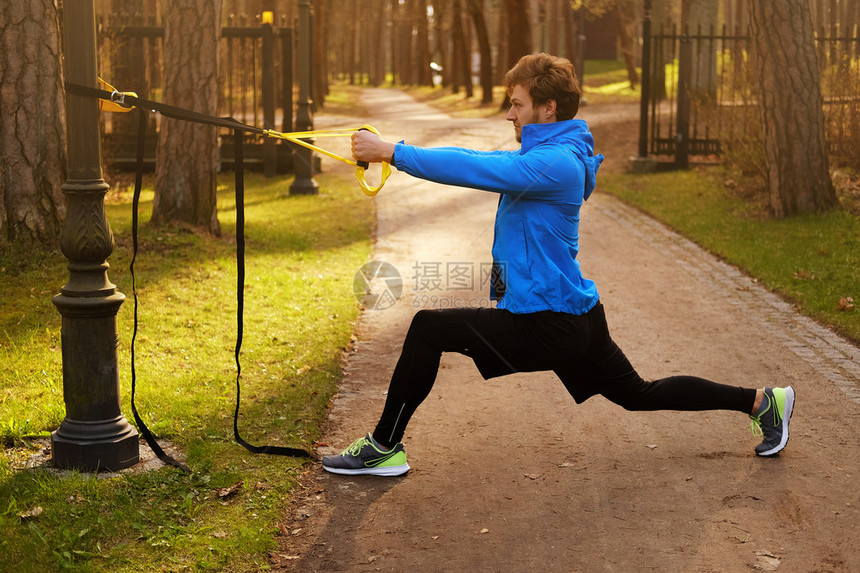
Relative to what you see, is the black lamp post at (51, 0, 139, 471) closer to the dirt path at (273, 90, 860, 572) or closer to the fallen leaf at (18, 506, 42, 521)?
the fallen leaf at (18, 506, 42, 521)

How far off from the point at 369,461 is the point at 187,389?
5.43 feet

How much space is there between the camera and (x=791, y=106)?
11.6 metres

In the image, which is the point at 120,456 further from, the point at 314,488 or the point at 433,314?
the point at 433,314

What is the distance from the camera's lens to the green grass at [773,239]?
8.38 meters

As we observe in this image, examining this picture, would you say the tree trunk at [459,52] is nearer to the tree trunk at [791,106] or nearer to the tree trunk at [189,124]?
the tree trunk at [791,106]

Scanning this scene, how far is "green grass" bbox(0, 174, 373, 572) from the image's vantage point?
376 centimetres

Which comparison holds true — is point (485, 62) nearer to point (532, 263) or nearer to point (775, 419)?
point (775, 419)

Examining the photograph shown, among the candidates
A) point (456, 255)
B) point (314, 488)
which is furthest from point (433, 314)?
point (456, 255)

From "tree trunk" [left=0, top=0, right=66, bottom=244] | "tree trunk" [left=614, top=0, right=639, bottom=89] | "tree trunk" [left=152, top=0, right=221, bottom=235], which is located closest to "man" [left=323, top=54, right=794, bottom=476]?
"tree trunk" [left=0, top=0, right=66, bottom=244]

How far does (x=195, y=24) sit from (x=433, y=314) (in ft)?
22.7

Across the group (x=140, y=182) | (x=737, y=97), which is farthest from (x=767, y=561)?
(x=737, y=97)

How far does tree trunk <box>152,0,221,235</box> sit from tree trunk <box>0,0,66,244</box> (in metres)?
2.22

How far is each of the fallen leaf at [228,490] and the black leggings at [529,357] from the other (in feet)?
2.15

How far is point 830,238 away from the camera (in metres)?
10.5
